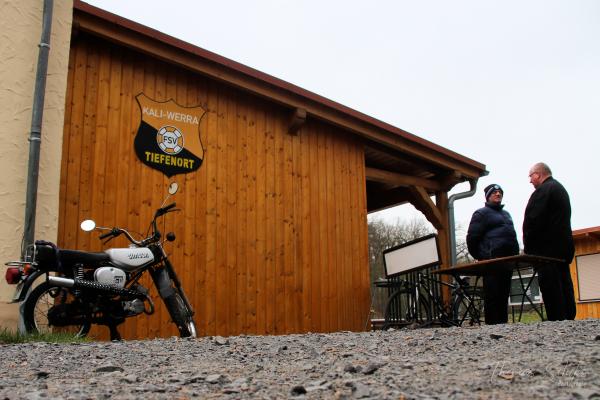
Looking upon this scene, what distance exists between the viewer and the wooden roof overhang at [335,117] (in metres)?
6.96

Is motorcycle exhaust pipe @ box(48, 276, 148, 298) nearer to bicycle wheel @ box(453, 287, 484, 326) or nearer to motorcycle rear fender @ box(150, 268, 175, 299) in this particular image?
motorcycle rear fender @ box(150, 268, 175, 299)

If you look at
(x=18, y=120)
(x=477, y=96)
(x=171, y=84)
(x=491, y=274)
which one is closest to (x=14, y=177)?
(x=18, y=120)

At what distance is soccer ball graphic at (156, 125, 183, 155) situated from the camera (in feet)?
24.4

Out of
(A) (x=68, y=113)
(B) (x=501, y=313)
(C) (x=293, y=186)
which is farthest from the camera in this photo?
(C) (x=293, y=186)

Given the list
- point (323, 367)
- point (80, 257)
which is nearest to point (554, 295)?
point (323, 367)

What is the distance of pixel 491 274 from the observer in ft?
20.8

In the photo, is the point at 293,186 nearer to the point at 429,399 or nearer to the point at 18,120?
the point at 18,120

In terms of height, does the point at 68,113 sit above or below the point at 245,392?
above

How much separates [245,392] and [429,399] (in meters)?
0.71

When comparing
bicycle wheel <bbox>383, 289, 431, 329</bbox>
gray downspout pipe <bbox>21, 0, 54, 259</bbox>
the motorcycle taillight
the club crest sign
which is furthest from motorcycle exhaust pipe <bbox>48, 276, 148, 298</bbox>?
bicycle wheel <bbox>383, 289, 431, 329</bbox>

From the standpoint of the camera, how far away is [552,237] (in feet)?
19.7

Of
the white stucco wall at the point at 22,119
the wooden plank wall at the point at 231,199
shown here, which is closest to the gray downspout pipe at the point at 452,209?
the wooden plank wall at the point at 231,199

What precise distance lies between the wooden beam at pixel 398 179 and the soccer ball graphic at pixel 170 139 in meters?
3.63

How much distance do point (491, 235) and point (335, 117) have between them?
3279 mm
